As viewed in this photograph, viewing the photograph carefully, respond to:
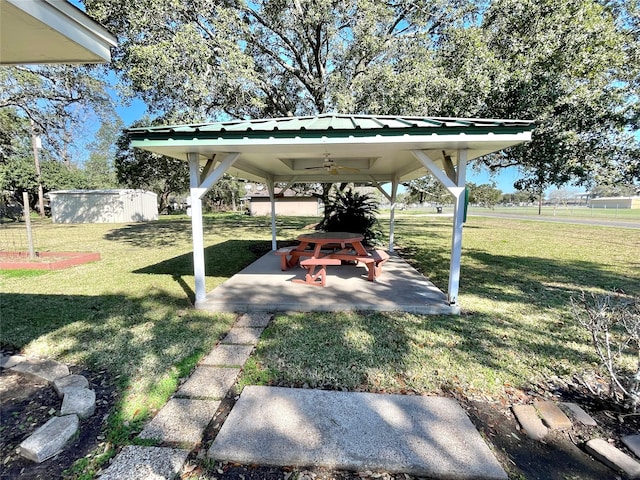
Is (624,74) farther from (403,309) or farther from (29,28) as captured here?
(29,28)

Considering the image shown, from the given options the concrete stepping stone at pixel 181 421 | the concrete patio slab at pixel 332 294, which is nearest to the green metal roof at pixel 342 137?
the concrete patio slab at pixel 332 294

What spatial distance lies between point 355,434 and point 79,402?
6.66 feet

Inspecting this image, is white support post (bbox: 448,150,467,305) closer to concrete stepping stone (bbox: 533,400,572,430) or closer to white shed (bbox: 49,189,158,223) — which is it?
concrete stepping stone (bbox: 533,400,572,430)

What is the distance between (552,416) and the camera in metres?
2.16

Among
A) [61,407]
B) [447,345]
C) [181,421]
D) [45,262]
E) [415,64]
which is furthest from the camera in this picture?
[415,64]

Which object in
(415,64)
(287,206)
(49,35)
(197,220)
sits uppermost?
(415,64)

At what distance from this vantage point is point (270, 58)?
1038 cm

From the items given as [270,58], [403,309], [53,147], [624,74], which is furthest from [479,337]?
[53,147]

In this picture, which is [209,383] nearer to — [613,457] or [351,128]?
[613,457]

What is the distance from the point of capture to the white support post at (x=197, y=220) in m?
3.98

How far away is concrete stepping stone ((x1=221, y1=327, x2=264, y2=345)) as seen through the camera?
3.28 m

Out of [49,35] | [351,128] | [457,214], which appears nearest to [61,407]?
[49,35]

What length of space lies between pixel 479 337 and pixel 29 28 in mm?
4648

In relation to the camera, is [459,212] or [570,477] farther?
[459,212]
